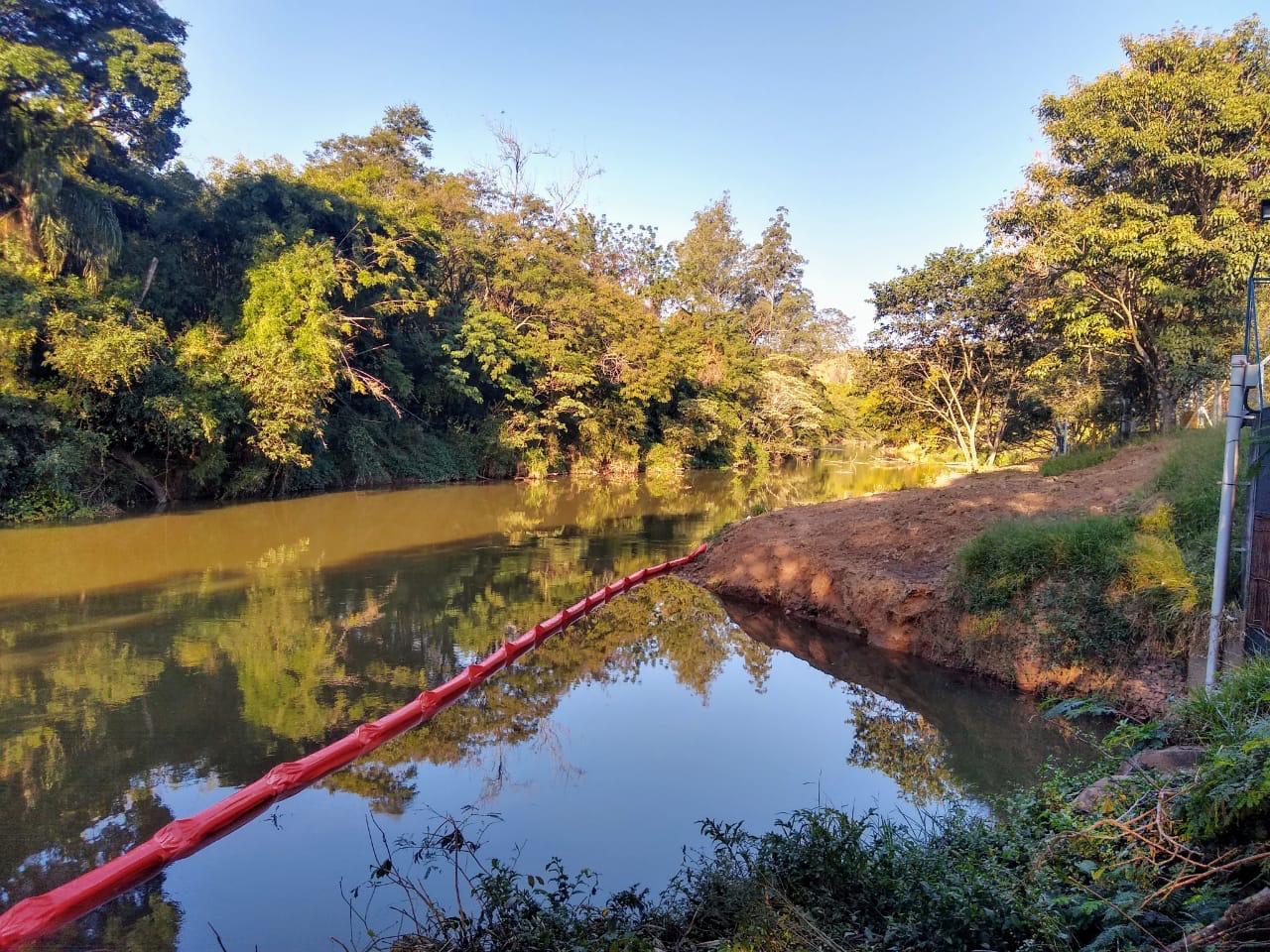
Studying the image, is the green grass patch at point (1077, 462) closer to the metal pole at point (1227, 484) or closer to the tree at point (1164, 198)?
the tree at point (1164, 198)

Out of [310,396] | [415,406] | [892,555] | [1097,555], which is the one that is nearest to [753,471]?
[415,406]

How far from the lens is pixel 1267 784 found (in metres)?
2.32

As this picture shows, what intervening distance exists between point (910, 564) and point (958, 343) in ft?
45.8

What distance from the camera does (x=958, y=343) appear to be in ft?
69.2

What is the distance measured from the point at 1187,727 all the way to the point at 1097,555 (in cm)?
334

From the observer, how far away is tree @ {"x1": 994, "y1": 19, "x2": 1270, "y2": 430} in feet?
43.1

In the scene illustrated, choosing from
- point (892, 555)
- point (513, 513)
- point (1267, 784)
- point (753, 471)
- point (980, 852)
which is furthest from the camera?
point (753, 471)

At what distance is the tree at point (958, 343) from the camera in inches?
781

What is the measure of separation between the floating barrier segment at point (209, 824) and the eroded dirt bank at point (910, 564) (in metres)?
4.29

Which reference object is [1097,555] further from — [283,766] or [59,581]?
[59,581]

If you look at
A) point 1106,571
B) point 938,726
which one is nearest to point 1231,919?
point 938,726

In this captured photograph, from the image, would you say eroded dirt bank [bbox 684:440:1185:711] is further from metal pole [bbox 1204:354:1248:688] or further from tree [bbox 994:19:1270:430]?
tree [bbox 994:19:1270:430]

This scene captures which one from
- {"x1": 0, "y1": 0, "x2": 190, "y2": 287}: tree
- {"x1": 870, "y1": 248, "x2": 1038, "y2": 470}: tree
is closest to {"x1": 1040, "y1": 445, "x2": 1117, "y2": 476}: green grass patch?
{"x1": 870, "y1": 248, "x2": 1038, "y2": 470}: tree

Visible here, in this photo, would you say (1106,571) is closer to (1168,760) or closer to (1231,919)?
(1168,760)
